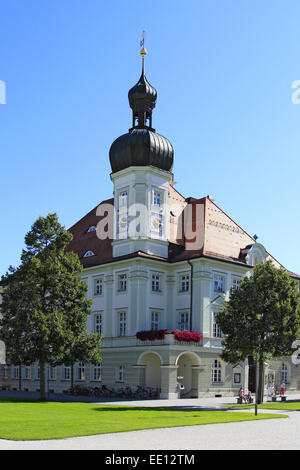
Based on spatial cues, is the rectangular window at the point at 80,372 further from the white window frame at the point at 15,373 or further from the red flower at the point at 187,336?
the red flower at the point at 187,336

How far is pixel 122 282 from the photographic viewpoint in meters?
46.4

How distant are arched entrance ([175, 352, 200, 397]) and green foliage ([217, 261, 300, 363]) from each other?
8.37 meters

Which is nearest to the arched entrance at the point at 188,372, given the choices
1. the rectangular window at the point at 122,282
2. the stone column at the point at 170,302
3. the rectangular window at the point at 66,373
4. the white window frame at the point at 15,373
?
the stone column at the point at 170,302

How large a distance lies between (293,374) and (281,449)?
40707 millimetres

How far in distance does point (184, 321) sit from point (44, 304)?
1290 cm

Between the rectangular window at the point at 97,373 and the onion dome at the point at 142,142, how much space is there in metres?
16.1

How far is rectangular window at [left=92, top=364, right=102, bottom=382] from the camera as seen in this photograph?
46.7m

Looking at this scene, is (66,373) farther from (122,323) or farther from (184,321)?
(184,321)

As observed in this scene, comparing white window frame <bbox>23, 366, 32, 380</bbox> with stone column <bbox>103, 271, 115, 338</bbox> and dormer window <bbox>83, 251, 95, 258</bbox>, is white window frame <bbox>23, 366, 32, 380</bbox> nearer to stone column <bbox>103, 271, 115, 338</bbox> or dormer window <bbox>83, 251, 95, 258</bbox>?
stone column <bbox>103, 271, 115, 338</bbox>

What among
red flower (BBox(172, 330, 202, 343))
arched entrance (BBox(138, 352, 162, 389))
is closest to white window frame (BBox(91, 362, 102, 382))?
arched entrance (BBox(138, 352, 162, 389))

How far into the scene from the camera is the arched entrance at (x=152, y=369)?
43.2 m

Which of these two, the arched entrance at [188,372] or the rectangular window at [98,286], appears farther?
the rectangular window at [98,286]

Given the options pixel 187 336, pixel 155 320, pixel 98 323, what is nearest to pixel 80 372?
pixel 98 323

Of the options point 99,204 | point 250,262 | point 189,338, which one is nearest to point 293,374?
point 250,262
